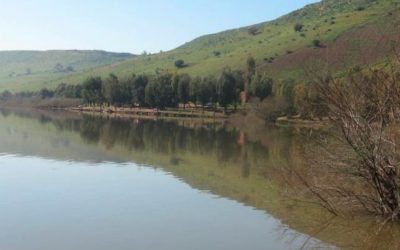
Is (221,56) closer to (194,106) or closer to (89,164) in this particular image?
(194,106)

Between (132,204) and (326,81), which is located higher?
(326,81)

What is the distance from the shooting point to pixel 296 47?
16362cm

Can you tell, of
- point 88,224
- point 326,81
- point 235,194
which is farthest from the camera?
point 235,194

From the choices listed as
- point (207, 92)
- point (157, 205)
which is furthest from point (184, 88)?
point (157, 205)

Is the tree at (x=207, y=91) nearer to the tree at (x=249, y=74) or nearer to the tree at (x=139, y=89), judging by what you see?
the tree at (x=249, y=74)

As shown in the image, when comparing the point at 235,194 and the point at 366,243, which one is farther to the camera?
the point at 235,194

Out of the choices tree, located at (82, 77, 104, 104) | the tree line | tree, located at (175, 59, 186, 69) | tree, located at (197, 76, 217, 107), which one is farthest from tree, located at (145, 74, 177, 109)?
tree, located at (175, 59, 186, 69)

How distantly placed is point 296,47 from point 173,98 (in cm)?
4563

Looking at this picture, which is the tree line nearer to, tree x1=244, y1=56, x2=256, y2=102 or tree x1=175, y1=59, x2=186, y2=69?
tree x1=244, y1=56, x2=256, y2=102

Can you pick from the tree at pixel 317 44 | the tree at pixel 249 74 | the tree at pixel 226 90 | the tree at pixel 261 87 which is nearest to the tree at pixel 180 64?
the tree at pixel 249 74

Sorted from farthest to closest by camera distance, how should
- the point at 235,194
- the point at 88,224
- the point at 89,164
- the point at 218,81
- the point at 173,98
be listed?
the point at 173,98, the point at 218,81, the point at 89,164, the point at 235,194, the point at 88,224

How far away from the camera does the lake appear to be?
2222 cm

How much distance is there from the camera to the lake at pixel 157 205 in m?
22.2

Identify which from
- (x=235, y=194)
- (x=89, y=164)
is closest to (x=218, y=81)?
(x=89, y=164)
